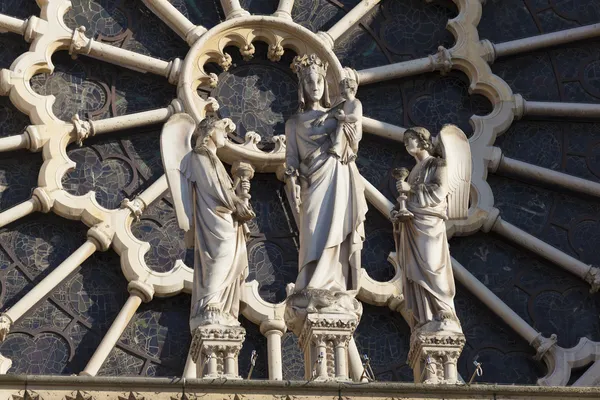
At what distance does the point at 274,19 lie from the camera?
25.8m

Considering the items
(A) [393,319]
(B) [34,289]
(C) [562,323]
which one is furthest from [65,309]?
(C) [562,323]

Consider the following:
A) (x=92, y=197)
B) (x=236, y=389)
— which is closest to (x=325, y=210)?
(x=236, y=389)

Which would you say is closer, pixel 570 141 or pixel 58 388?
pixel 58 388

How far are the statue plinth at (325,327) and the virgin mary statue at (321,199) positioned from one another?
6.1 inches

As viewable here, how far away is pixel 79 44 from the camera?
25375mm

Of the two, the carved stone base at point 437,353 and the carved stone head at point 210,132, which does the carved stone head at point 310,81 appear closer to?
the carved stone head at point 210,132

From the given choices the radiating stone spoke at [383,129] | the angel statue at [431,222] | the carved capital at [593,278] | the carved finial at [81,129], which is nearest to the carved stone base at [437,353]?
the angel statue at [431,222]

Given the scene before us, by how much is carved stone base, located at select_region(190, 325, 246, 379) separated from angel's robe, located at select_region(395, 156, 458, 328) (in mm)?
1624

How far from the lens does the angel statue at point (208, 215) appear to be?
20312mm

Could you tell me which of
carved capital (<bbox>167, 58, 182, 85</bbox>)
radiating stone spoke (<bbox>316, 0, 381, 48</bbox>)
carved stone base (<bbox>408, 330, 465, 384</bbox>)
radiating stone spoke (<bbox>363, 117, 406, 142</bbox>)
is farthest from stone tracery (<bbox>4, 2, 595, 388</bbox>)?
carved stone base (<bbox>408, 330, 465, 384</bbox>)

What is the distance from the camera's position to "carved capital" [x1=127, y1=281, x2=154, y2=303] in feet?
79.0

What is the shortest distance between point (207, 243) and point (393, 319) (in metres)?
4.49

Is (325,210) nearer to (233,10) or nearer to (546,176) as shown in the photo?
(546,176)

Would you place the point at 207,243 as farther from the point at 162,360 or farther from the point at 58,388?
the point at 162,360
